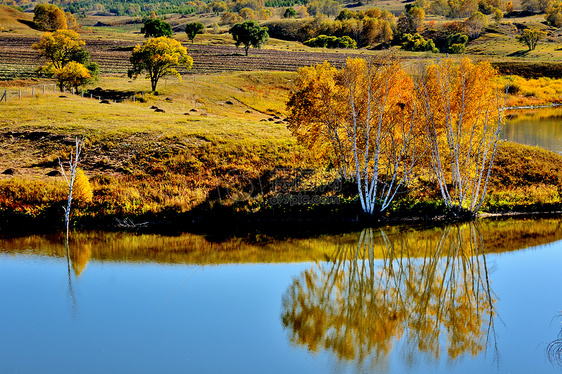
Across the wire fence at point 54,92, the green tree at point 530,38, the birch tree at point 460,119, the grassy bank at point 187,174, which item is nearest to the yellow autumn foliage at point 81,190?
the grassy bank at point 187,174

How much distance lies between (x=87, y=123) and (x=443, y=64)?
3278 centimetres

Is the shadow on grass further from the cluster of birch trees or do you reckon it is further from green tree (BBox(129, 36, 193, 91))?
the cluster of birch trees

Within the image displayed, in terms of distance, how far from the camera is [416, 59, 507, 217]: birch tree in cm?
3847

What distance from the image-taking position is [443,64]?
128 feet

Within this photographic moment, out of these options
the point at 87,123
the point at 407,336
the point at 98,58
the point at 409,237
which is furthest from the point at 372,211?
the point at 98,58

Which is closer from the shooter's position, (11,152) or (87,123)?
(11,152)

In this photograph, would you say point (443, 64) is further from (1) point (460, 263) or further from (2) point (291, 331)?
(2) point (291, 331)

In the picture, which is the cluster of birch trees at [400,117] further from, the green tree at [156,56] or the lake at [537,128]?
the green tree at [156,56]

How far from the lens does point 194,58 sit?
122 m

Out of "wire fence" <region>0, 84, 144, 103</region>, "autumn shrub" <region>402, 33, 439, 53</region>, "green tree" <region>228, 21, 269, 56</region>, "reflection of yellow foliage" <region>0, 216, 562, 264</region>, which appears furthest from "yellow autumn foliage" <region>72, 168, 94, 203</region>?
"autumn shrub" <region>402, 33, 439, 53</region>

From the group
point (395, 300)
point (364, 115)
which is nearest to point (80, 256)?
point (395, 300)

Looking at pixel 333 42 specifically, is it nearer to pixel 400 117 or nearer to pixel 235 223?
pixel 400 117

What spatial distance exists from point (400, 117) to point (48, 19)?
503 feet

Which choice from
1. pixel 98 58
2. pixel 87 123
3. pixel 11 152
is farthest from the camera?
pixel 98 58
